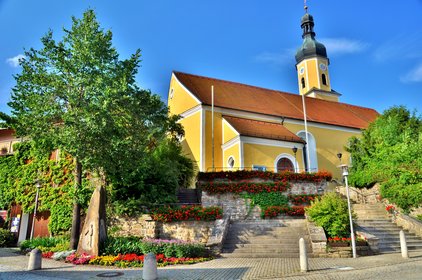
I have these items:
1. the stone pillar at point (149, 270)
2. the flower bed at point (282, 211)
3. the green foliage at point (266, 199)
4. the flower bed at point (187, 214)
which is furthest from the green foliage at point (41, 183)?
the stone pillar at point (149, 270)

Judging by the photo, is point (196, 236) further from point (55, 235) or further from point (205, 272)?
point (55, 235)

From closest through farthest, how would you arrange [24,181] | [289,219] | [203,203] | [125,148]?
[125,148] < [289,219] < [203,203] < [24,181]

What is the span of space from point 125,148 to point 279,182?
9434 millimetres

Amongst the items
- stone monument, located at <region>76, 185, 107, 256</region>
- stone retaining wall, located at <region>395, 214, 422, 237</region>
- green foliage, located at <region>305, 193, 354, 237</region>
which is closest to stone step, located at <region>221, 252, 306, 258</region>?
green foliage, located at <region>305, 193, 354, 237</region>

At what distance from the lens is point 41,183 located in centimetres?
2012

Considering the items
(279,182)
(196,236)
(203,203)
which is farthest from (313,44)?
(196,236)

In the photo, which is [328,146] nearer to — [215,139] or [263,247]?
[215,139]

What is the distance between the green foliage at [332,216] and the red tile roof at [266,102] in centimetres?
1518

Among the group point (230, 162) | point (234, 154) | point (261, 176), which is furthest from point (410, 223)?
point (230, 162)

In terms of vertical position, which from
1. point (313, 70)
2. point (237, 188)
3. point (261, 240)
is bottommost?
point (261, 240)

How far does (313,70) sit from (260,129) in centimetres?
2377

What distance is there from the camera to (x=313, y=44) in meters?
45.2

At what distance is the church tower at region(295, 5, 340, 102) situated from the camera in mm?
44594

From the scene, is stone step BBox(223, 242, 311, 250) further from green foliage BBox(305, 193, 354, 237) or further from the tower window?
the tower window
